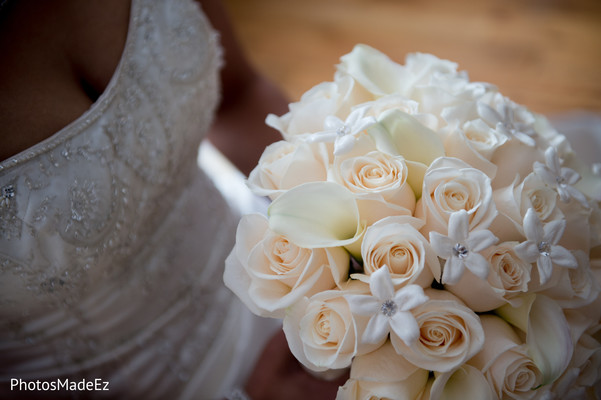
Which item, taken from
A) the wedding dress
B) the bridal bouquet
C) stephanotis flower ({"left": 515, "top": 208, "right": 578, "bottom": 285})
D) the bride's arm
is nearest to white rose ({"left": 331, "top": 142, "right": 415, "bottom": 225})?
the bridal bouquet

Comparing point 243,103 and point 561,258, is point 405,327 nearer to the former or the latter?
point 561,258

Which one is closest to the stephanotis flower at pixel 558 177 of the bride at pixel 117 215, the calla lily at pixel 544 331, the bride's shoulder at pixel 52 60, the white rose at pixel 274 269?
the calla lily at pixel 544 331

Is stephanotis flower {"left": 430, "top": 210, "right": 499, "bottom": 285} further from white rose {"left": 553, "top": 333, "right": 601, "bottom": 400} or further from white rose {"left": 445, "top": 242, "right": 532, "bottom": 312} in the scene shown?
white rose {"left": 553, "top": 333, "right": 601, "bottom": 400}

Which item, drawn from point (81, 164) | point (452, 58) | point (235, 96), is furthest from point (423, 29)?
point (81, 164)

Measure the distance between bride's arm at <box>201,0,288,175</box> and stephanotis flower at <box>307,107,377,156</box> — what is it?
0.54m

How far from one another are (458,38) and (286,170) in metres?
1.83

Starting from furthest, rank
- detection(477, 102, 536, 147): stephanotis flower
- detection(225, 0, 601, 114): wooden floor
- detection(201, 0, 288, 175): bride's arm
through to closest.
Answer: detection(225, 0, 601, 114): wooden floor < detection(201, 0, 288, 175): bride's arm < detection(477, 102, 536, 147): stephanotis flower

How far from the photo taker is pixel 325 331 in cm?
42

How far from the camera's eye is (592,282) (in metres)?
0.46

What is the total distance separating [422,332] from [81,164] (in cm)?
44

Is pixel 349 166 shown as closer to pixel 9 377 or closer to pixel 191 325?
pixel 191 325

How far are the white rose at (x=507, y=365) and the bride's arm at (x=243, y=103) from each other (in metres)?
0.68

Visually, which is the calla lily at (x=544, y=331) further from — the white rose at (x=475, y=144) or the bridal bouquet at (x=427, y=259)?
the white rose at (x=475, y=144)

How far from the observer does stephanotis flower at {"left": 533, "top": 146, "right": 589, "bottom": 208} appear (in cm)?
46
